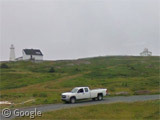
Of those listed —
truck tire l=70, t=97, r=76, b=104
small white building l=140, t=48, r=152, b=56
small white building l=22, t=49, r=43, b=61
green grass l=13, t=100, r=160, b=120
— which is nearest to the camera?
green grass l=13, t=100, r=160, b=120

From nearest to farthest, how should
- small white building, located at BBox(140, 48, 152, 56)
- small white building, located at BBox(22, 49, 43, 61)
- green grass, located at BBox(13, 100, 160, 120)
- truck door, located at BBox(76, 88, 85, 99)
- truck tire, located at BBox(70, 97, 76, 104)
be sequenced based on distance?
green grass, located at BBox(13, 100, 160, 120), truck tire, located at BBox(70, 97, 76, 104), truck door, located at BBox(76, 88, 85, 99), small white building, located at BBox(22, 49, 43, 61), small white building, located at BBox(140, 48, 152, 56)

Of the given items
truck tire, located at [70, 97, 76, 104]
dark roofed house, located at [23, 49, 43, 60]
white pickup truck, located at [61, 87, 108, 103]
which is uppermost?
dark roofed house, located at [23, 49, 43, 60]

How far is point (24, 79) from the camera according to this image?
69.0 m

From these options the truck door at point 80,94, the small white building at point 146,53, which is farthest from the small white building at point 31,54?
the truck door at point 80,94

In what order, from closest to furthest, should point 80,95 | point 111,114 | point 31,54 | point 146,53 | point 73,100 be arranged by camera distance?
point 111,114, point 73,100, point 80,95, point 31,54, point 146,53

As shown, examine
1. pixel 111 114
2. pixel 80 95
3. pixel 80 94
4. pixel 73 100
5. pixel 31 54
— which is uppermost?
pixel 31 54

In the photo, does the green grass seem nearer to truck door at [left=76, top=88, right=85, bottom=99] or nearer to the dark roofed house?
truck door at [left=76, top=88, right=85, bottom=99]

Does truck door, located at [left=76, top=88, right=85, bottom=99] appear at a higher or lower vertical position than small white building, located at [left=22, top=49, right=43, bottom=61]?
lower

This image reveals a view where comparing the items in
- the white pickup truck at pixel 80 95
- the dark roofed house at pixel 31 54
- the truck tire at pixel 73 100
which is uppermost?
the dark roofed house at pixel 31 54

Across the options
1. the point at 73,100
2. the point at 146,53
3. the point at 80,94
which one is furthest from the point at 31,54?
the point at 73,100

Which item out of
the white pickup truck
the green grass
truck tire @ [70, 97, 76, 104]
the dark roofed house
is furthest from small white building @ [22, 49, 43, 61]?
the green grass

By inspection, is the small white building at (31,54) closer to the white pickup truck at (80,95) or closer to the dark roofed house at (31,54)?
the dark roofed house at (31,54)

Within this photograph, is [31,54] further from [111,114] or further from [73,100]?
[111,114]

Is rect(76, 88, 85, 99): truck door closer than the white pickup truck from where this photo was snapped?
No
